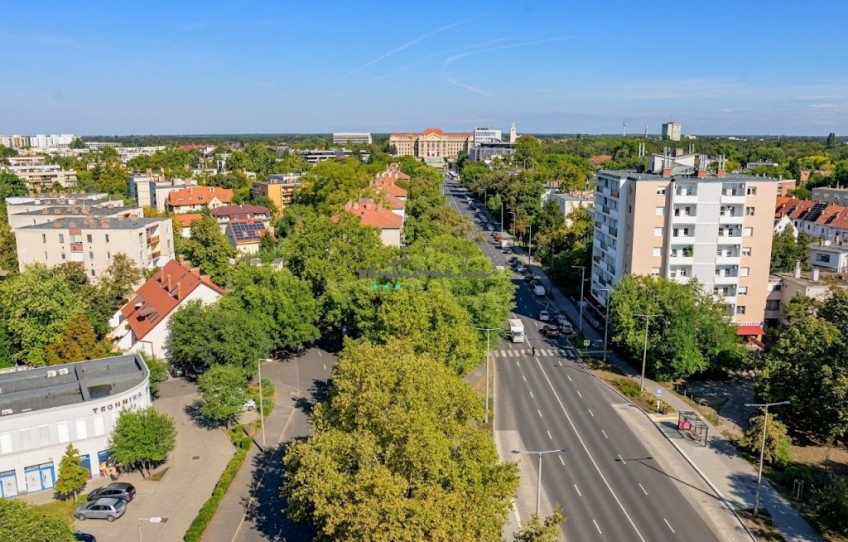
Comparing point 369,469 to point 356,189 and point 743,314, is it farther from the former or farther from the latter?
point 356,189

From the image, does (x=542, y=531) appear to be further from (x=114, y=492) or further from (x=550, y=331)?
(x=550, y=331)

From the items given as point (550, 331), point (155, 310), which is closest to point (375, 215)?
point (550, 331)

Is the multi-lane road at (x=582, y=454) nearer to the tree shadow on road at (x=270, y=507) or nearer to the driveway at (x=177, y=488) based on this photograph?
the tree shadow on road at (x=270, y=507)

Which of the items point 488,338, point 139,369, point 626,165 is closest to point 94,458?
point 139,369

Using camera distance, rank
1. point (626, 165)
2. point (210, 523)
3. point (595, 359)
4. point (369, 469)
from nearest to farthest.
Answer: point (369, 469), point (210, 523), point (595, 359), point (626, 165)

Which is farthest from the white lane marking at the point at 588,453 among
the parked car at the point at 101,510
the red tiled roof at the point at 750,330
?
the parked car at the point at 101,510
